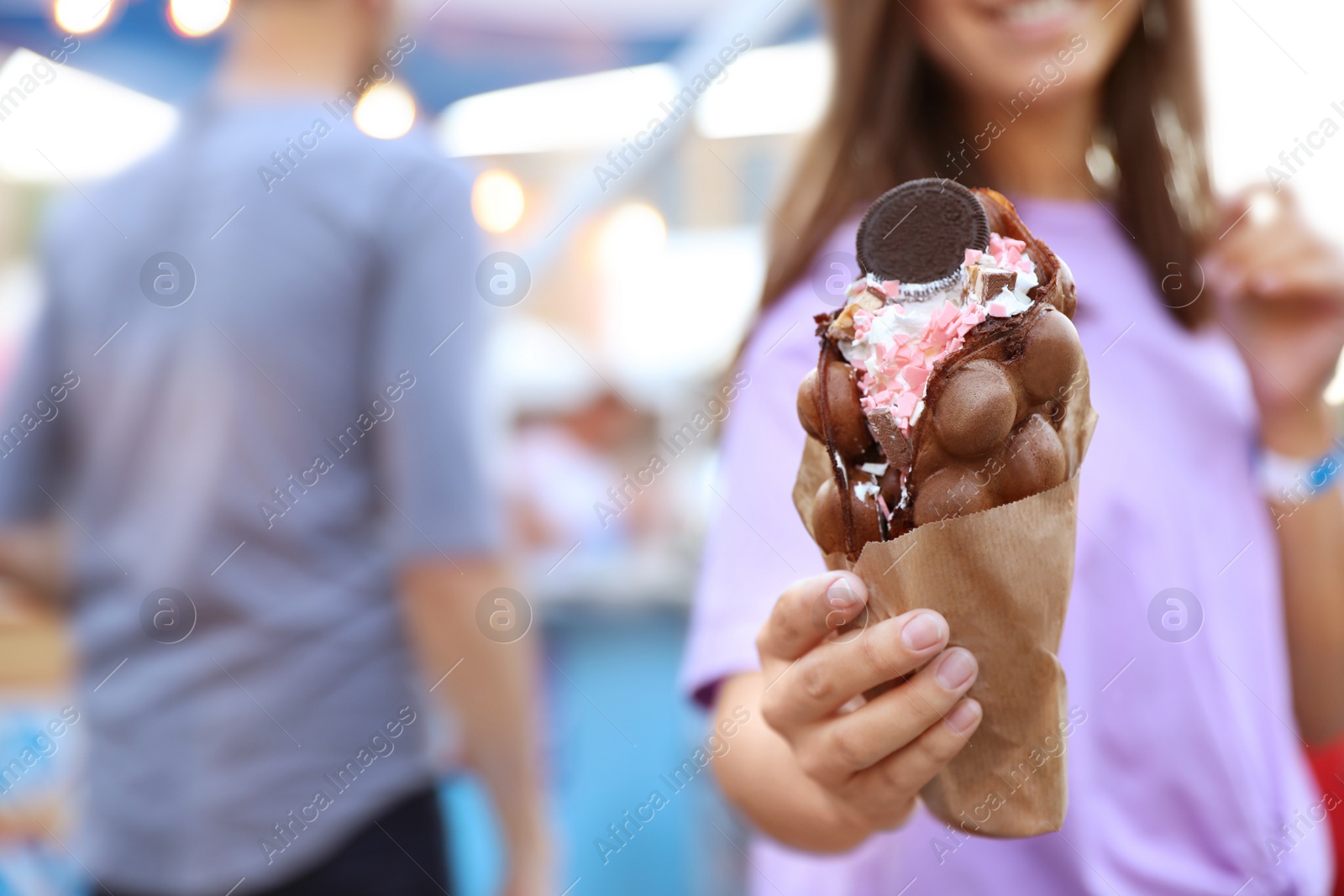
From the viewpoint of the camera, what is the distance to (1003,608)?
87 cm

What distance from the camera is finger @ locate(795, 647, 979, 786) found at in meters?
0.80

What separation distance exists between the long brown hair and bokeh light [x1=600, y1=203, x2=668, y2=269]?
3662 mm

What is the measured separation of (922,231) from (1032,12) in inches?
17.9

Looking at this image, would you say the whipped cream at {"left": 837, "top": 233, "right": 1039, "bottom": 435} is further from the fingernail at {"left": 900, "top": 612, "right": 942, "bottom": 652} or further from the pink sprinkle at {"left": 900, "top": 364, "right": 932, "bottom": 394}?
the fingernail at {"left": 900, "top": 612, "right": 942, "bottom": 652}

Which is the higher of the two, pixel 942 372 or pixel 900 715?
pixel 942 372

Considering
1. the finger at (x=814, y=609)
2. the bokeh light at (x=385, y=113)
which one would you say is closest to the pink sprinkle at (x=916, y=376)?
the finger at (x=814, y=609)

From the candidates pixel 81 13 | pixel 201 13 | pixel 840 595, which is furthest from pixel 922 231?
pixel 81 13

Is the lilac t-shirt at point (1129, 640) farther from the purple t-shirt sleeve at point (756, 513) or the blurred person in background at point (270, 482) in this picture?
the blurred person in background at point (270, 482)

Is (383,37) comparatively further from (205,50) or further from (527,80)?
(527,80)

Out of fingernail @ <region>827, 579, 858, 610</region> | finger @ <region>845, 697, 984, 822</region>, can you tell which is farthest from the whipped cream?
finger @ <region>845, 697, 984, 822</region>

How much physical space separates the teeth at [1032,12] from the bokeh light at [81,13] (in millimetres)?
2815

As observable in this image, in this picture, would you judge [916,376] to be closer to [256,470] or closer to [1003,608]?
[1003,608]

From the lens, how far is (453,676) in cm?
158

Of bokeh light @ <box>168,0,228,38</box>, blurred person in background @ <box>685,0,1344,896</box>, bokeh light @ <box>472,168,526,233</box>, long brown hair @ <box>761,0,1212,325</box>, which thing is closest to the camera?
blurred person in background @ <box>685,0,1344,896</box>
